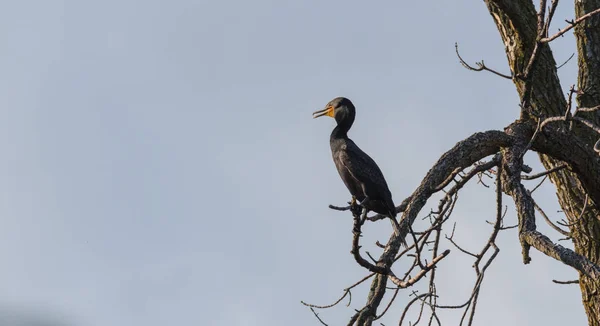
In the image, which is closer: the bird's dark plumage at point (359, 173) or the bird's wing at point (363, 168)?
the bird's dark plumage at point (359, 173)

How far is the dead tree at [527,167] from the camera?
207 inches

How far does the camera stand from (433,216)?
6074 millimetres

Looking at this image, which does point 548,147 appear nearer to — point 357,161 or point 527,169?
point 527,169

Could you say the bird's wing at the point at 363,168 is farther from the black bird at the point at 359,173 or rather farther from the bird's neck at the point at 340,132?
the bird's neck at the point at 340,132

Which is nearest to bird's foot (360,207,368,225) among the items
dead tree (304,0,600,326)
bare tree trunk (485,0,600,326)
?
dead tree (304,0,600,326)

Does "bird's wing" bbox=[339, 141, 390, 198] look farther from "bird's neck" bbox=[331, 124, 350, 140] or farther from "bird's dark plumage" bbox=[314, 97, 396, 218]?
"bird's neck" bbox=[331, 124, 350, 140]

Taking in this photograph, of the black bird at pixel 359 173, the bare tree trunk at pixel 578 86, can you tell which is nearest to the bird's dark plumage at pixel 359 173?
the black bird at pixel 359 173

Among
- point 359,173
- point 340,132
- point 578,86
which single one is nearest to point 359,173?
point 359,173

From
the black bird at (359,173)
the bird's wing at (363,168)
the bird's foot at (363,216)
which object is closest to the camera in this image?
the bird's foot at (363,216)

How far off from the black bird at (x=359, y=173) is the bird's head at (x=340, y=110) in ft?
0.08

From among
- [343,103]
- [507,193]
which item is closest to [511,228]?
[507,193]

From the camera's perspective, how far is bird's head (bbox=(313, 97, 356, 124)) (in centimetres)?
799

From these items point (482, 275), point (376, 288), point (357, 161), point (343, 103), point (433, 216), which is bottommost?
point (376, 288)

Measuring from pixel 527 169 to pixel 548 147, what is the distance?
23 cm
